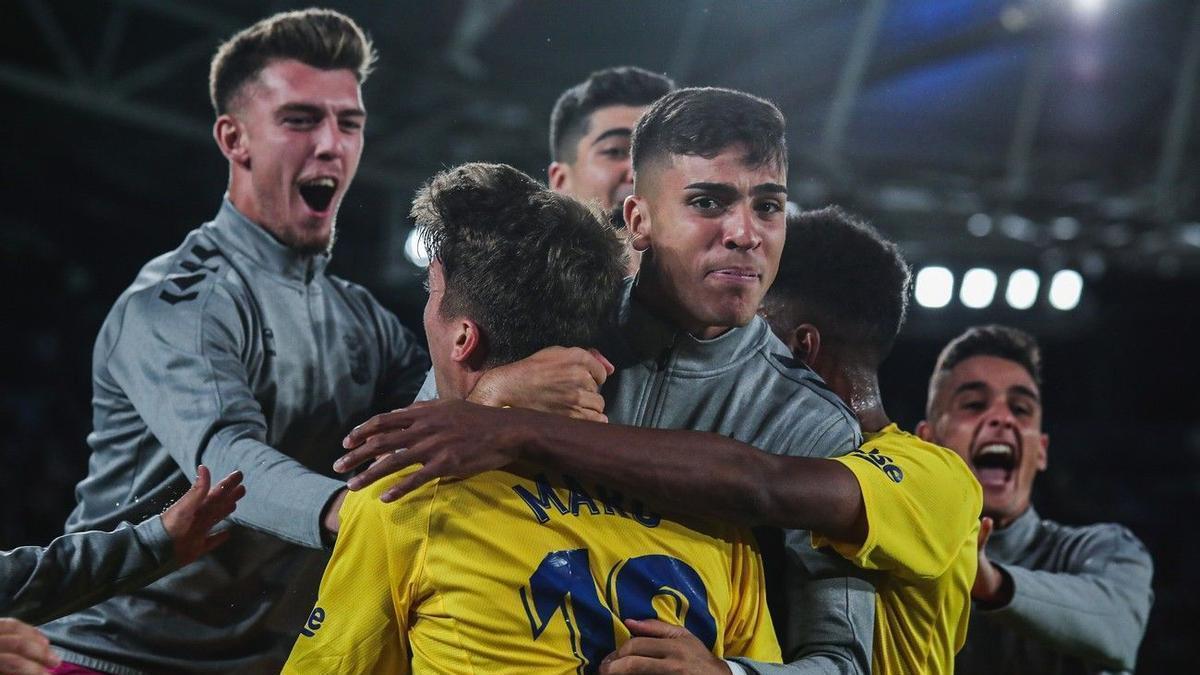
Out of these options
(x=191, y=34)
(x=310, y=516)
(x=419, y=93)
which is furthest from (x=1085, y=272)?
(x=310, y=516)

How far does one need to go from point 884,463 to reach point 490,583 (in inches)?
25.9

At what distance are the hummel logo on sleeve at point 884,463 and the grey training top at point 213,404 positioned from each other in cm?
119

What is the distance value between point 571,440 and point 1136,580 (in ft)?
7.09

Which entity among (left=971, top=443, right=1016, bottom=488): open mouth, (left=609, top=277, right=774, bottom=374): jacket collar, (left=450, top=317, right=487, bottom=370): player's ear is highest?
(left=971, top=443, right=1016, bottom=488): open mouth

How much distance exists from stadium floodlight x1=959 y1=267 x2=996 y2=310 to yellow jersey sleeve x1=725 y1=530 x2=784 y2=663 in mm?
7680

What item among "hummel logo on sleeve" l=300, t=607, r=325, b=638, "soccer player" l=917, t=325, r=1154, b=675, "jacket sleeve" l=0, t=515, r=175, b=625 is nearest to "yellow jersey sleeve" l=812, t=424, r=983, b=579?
"hummel logo on sleeve" l=300, t=607, r=325, b=638

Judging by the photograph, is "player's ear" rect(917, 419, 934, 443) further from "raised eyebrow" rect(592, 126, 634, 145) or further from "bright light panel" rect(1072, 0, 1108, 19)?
"bright light panel" rect(1072, 0, 1108, 19)

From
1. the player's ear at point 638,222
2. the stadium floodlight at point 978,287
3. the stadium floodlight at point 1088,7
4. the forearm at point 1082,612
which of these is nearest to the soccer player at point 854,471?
the player's ear at point 638,222

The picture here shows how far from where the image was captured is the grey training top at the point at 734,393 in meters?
2.09

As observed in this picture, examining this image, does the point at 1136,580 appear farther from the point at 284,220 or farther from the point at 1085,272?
the point at 1085,272

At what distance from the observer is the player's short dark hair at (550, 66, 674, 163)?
11.8 ft

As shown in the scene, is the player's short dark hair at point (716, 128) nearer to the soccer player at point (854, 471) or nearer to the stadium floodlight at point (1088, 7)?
the soccer player at point (854, 471)

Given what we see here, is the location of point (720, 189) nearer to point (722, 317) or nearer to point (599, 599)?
point (722, 317)

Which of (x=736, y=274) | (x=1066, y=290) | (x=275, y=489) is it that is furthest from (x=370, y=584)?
(x=1066, y=290)
